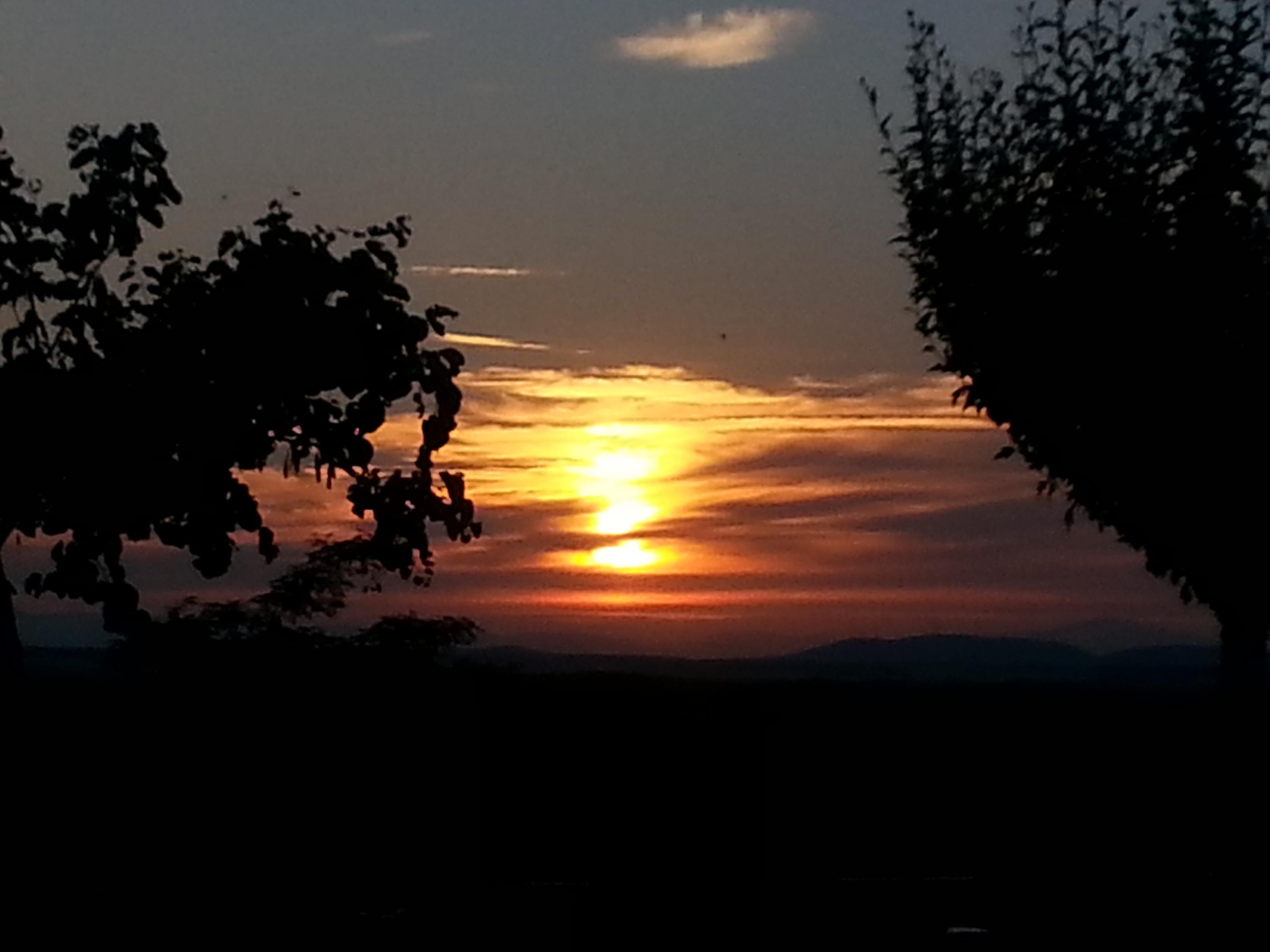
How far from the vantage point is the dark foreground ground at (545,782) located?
2073 cm

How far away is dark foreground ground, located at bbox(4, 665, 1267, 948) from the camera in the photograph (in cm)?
2073

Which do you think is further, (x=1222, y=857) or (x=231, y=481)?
(x=231, y=481)

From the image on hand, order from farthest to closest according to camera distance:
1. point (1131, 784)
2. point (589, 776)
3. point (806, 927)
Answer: point (1131, 784)
point (589, 776)
point (806, 927)

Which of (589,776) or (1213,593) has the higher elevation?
(1213,593)

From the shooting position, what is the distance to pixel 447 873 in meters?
21.0

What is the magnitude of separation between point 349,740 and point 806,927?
11656mm

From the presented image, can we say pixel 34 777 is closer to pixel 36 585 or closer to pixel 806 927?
pixel 36 585

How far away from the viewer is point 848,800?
23.8 metres

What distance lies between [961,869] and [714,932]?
34.5 ft

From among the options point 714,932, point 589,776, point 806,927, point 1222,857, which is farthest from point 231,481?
point 714,932

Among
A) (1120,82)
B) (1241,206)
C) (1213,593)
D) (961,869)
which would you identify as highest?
(1120,82)

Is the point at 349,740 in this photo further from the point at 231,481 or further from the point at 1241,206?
the point at 1241,206

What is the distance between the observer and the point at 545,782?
2356cm

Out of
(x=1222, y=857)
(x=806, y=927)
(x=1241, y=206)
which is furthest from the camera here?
(x=1241, y=206)
